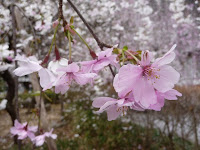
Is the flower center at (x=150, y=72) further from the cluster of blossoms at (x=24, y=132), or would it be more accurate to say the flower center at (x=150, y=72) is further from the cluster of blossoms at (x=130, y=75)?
the cluster of blossoms at (x=24, y=132)

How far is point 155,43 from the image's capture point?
6215 mm

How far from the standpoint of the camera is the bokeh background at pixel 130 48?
347cm

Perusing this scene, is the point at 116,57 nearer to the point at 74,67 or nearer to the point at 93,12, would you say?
the point at 74,67

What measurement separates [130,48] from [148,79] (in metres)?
4.57

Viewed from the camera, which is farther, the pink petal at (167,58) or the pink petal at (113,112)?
the pink petal at (113,112)

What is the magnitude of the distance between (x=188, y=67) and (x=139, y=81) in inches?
243

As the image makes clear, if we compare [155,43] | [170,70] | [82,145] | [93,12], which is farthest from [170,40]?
[170,70]

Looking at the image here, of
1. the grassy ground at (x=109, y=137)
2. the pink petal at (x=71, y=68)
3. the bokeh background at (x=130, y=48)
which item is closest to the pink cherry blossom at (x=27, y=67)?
the pink petal at (x=71, y=68)

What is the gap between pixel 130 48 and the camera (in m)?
5.01

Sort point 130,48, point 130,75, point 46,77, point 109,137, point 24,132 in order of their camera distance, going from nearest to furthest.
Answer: point 130,75, point 46,77, point 24,132, point 109,137, point 130,48

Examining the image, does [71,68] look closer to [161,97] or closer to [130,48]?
[161,97]

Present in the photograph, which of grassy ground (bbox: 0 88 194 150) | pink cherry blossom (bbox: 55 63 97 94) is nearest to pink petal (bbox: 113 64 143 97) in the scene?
pink cherry blossom (bbox: 55 63 97 94)

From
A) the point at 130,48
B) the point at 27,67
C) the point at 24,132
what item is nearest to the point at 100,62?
the point at 27,67

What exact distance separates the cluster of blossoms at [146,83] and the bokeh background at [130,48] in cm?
233
